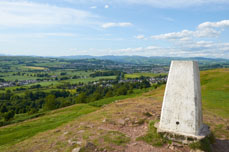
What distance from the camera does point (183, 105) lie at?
12258 millimetres

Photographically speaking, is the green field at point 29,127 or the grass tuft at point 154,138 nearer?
the grass tuft at point 154,138

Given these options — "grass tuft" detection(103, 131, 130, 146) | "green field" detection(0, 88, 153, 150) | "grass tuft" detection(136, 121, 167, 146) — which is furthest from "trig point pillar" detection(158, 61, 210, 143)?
"green field" detection(0, 88, 153, 150)

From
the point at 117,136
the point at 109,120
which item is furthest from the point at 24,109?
the point at 117,136

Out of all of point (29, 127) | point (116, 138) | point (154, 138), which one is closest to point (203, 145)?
point (154, 138)

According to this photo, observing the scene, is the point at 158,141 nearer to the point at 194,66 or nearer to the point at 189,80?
the point at 189,80

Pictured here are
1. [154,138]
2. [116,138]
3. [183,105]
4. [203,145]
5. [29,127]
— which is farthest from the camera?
[29,127]

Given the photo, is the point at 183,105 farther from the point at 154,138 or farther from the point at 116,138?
the point at 116,138

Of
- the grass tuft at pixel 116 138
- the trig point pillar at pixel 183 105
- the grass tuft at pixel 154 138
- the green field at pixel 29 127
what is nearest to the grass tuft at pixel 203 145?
the trig point pillar at pixel 183 105

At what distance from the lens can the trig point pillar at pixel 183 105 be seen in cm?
1194

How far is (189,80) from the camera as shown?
40.4ft

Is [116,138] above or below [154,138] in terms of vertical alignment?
below

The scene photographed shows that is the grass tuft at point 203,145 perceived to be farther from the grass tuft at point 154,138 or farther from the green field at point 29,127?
the green field at point 29,127

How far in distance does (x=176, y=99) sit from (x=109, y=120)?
826 cm

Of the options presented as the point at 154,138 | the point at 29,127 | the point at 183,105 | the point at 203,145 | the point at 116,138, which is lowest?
the point at 29,127
